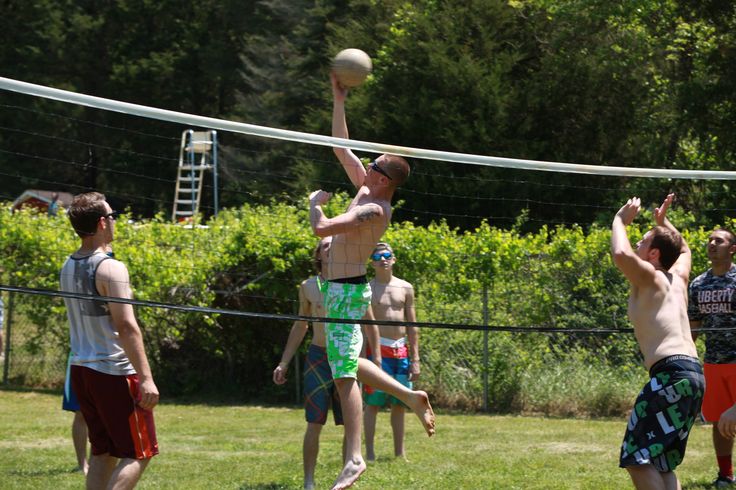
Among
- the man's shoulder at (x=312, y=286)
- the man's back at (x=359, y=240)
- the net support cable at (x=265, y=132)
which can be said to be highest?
the net support cable at (x=265, y=132)

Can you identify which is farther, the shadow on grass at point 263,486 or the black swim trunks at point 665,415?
the shadow on grass at point 263,486

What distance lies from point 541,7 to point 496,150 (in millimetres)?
4046

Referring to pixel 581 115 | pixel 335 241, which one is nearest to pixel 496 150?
pixel 581 115

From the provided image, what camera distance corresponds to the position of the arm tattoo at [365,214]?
607 centimetres

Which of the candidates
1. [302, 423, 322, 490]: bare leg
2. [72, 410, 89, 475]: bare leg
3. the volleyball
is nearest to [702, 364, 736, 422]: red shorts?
[302, 423, 322, 490]: bare leg

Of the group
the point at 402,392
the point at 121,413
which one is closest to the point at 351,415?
the point at 402,392

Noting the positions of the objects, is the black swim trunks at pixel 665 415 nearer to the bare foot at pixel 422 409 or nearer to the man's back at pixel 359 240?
the bare foot at pixel 422 409

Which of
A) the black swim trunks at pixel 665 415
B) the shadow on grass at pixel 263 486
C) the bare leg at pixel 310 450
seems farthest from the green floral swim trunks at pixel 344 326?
the shadow on grass at pixel 263 486

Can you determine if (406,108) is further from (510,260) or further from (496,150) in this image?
(510,260)

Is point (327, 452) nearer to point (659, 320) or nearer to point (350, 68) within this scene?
point (350, 68)

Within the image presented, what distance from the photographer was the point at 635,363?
12.9 meters

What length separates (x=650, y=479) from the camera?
546cm

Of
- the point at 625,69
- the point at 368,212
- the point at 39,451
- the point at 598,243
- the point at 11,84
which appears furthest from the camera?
the point at 625,69

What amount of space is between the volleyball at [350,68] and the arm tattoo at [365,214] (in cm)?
85
